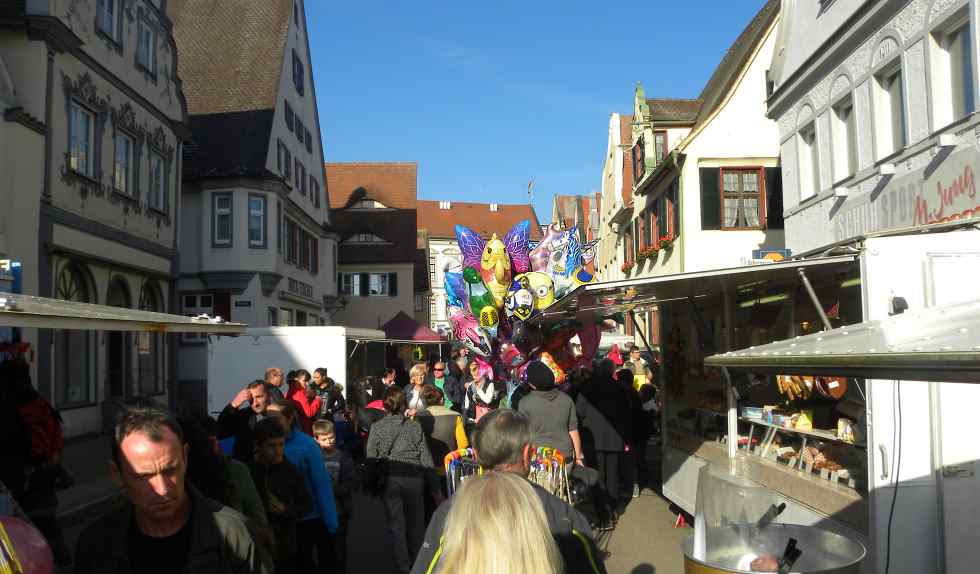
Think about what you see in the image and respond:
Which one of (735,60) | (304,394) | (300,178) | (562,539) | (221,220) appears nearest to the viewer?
(562,539)

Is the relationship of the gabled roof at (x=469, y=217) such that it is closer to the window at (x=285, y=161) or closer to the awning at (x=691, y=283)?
the window at (x=285, y=161)

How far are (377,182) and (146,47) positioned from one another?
30451 millimetres

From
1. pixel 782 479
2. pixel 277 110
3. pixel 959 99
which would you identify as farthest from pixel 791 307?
pixel 277 110

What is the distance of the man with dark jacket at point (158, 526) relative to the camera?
280cm

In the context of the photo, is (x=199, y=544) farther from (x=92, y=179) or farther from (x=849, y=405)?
(x=92, y=179)

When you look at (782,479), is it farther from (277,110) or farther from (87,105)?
(277,110)

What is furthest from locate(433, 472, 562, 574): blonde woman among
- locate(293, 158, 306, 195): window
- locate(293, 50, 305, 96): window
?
locate(293, 50, 305, 96): window

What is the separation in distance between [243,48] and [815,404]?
2851 cm

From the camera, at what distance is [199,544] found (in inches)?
110

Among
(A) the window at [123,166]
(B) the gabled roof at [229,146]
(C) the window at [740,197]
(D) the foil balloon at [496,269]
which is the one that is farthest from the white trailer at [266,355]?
(B) the gabled roof at [229,146]

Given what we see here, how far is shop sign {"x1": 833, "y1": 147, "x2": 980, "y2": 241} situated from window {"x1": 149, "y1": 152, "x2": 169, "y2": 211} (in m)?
15.8

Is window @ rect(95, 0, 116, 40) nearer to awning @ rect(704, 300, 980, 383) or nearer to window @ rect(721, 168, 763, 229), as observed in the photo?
window @ rect(721, 168, 763, 229)

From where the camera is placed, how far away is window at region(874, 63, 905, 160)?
1196 centimetres

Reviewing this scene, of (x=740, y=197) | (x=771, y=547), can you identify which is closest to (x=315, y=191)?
(x=740, y=197)
